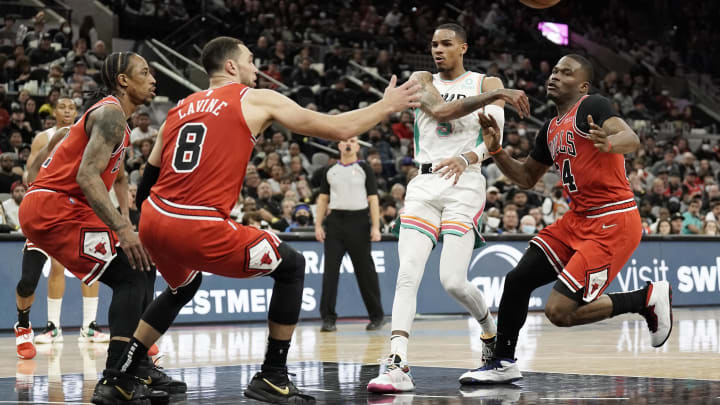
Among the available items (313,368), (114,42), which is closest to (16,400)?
(313,368)

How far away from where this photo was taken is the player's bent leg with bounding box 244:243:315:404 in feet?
17.2

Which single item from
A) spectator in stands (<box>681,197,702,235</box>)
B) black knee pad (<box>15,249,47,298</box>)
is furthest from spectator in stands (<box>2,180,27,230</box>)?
spectator in stands (<box>681,197,702,235</box>)

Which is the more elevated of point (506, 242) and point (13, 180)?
point (13, 180)

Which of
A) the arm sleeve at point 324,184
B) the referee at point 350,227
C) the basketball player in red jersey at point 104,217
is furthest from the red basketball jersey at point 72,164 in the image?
the arm sleeve at point 324,184

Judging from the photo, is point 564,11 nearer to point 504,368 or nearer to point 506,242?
point 506,242

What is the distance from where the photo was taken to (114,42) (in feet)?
70.3

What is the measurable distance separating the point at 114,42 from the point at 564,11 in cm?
1671

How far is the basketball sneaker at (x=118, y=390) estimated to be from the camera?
512cm

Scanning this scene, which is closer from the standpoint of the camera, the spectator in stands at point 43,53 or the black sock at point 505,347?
the black sock at point 505,347

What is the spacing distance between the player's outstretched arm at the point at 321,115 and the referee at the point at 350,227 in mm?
6501

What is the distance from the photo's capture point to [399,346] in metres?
5.95

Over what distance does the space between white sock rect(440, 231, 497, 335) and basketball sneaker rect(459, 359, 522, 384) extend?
1.47 feet

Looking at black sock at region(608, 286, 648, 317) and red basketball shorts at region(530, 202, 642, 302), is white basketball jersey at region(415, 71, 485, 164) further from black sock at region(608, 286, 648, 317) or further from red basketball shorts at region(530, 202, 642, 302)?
black sock at region(608, 286, 648, 317)

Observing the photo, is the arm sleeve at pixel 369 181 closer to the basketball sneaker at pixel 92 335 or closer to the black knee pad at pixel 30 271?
the basketball sneaker at pixel 92 335
